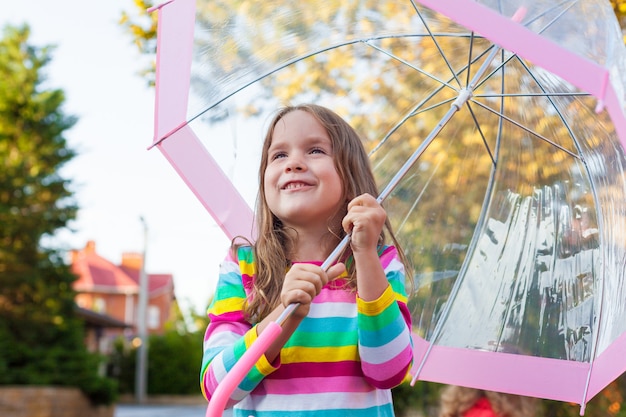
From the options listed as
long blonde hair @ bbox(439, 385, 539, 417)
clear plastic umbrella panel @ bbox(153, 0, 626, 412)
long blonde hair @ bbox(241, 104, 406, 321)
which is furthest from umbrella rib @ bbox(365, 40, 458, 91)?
long blonde hair @ bbox(439, 385, 539, 417)

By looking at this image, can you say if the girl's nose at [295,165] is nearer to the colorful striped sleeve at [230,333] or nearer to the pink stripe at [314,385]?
the colorful striped sleeve at [230,333]

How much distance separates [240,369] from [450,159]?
1.62 meters

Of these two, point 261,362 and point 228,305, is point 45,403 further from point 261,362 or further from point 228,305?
point 261,362

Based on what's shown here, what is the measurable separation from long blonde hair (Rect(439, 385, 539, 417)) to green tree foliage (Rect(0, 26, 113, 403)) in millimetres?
16501

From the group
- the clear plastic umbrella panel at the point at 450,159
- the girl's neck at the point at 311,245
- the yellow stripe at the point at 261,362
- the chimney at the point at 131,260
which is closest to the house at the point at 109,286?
the chimney at the point at 131,260

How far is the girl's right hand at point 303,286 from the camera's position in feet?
6.48

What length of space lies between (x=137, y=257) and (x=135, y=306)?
14.5 feet

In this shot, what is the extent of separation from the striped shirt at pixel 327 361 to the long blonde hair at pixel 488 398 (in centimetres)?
236

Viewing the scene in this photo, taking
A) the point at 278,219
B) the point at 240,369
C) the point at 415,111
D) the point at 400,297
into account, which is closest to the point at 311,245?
the point at 278,219

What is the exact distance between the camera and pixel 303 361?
7.00 feet

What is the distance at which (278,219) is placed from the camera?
2457 millimetres

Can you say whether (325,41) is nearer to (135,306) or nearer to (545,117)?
(545,117)

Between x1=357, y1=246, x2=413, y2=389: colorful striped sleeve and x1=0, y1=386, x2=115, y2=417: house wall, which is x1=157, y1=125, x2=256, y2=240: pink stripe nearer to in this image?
x1=357, y1=246, x2=413, y2=389: colorful striped sleeve

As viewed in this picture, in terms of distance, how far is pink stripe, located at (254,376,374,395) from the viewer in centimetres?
210
